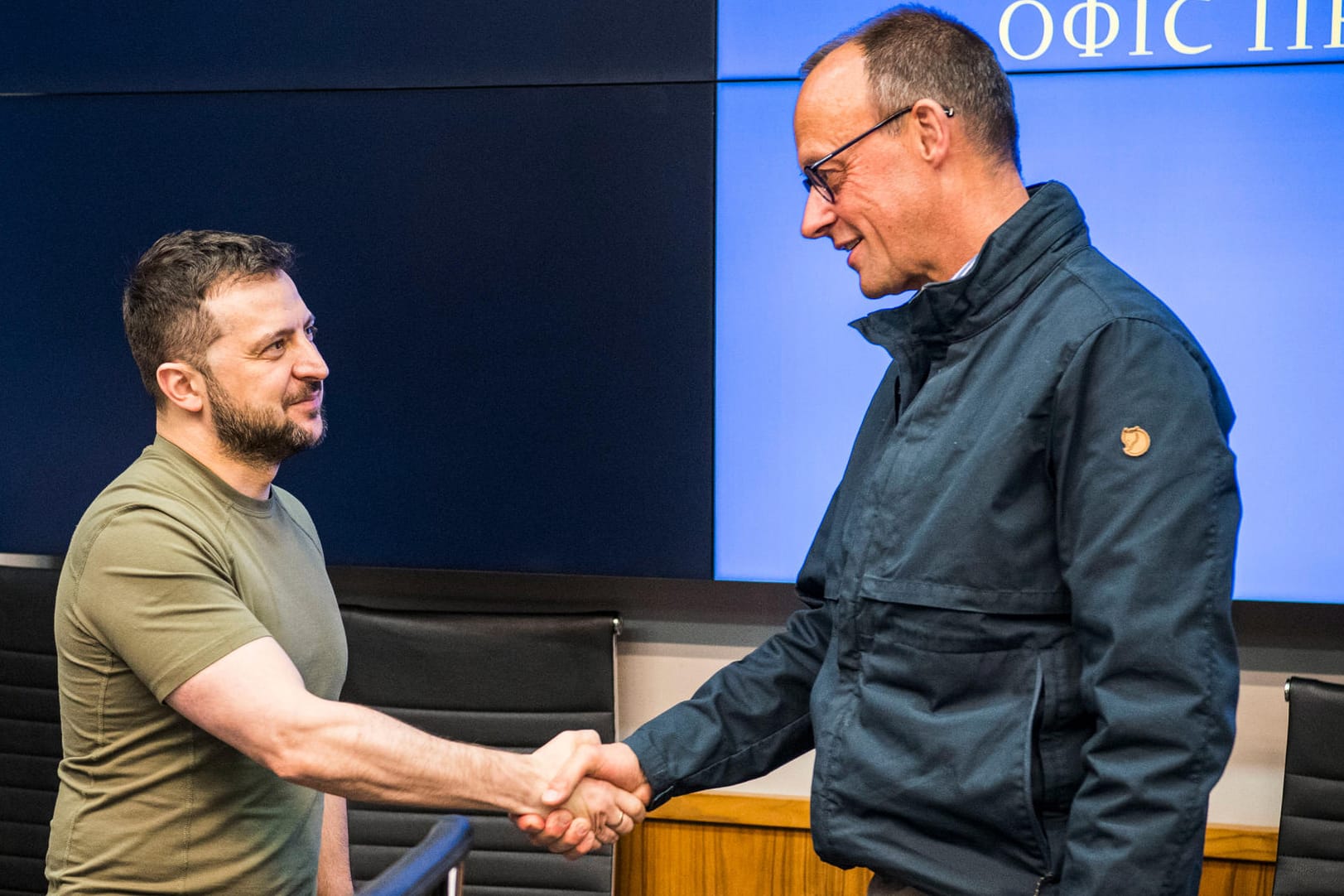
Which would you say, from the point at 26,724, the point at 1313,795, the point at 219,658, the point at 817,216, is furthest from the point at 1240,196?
the point at 26,724

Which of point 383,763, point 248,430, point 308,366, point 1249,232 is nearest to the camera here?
point 383,763

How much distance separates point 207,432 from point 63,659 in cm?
38

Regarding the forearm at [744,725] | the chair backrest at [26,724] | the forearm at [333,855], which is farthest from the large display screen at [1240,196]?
the chair backrest at [26,724]

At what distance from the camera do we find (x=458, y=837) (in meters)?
1.71

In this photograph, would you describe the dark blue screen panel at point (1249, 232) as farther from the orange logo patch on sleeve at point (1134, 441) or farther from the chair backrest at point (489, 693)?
the orange logo patch on sleeve at point (1134, 441)

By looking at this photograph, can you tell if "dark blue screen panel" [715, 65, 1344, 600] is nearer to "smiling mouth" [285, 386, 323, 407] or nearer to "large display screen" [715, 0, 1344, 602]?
"large display screen" [715, 0, 1344, 602]

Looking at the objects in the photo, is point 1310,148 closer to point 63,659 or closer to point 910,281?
point 910,281

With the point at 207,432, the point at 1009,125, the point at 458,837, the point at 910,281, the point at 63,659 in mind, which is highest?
the point at 1009,125

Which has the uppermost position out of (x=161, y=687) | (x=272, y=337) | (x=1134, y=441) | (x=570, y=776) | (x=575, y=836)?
(x=272, y=337)

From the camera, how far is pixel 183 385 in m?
1.92

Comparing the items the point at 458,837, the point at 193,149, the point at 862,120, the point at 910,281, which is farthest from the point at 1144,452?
the point at 193,149

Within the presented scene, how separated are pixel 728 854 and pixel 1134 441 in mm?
1868

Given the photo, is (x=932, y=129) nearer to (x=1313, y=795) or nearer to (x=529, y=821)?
(x=529, y=821)

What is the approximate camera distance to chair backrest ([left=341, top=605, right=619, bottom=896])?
272 cm
